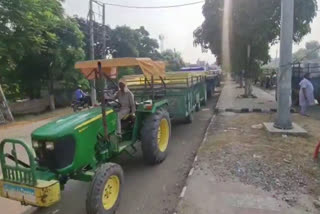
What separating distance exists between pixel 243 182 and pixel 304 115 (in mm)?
7617

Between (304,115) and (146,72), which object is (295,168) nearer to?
(146,72)

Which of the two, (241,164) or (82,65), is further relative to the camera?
(241,164)

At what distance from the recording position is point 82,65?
5.54 metres

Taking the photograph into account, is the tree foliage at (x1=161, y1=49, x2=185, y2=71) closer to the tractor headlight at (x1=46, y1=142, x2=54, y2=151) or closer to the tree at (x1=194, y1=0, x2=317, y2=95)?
the tree at (x1=194, y1=0, x2=317, y2=95)

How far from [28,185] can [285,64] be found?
737cm

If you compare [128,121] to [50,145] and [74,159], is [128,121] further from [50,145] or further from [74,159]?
[50,145]

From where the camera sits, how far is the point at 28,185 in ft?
12.0

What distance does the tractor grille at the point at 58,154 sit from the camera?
162 inches

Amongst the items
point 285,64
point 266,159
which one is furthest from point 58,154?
point 285,64

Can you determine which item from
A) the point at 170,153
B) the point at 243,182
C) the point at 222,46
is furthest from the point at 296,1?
the point at 243,182

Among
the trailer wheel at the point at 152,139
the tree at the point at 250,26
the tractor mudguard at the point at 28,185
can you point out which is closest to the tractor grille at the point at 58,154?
the tractor mudguard at the point at 28,185

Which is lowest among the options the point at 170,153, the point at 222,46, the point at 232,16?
the point at 170,153

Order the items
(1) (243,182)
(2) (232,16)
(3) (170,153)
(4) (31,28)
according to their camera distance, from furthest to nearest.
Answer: (2) (232,16) < (4) (31,28) < (3) (170,153) < (1) (243,182)

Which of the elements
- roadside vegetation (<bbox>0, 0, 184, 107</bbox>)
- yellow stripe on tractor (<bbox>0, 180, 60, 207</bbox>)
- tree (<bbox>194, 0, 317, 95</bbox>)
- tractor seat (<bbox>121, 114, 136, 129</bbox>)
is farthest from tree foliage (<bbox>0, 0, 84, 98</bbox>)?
yellow stripe on tractor (<bbox>0, 180, 60, 207</bbox>)
